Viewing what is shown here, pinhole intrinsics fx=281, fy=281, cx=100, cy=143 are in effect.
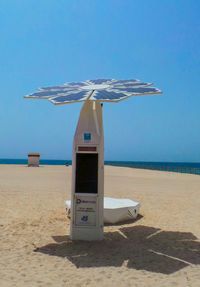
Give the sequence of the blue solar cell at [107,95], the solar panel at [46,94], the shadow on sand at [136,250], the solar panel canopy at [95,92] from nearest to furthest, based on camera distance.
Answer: the shadow on sand at [136,250], the blue solar cell at [107,95], the solar panel canopy at [95,92], the solar panel at [46,94]

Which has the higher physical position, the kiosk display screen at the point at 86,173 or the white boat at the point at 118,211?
the kiosk display screen at the point at 86,173

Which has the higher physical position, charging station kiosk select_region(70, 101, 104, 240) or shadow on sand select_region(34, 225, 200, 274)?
charging station kiosk select_region(70, 101, 104, 240)

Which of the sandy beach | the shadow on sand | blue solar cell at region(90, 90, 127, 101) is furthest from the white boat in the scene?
blue solar cell at region(90, 90, 127, 101)

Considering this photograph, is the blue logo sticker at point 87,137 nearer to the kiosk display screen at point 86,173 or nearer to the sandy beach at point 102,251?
the kiosk display screen at point 86,173

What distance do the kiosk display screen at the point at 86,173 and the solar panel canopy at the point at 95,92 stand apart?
1535 millimetres

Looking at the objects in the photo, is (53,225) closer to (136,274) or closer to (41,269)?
(41,269)

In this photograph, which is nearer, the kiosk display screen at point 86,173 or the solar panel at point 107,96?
the solar panel at point 107,96

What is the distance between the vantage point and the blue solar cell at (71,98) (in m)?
7.41

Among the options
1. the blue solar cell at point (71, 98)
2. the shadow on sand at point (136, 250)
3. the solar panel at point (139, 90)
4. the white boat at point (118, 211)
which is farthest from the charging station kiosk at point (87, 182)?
the white boat at point (118, 211)

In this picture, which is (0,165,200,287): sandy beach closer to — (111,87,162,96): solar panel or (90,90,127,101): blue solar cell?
(90,90,127,101): blue solar cell

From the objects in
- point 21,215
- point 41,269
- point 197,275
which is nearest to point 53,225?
point 21,215

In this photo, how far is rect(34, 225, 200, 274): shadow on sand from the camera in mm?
5977

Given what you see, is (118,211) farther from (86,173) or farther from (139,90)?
(139,90)

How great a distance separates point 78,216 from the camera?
7500 mm
